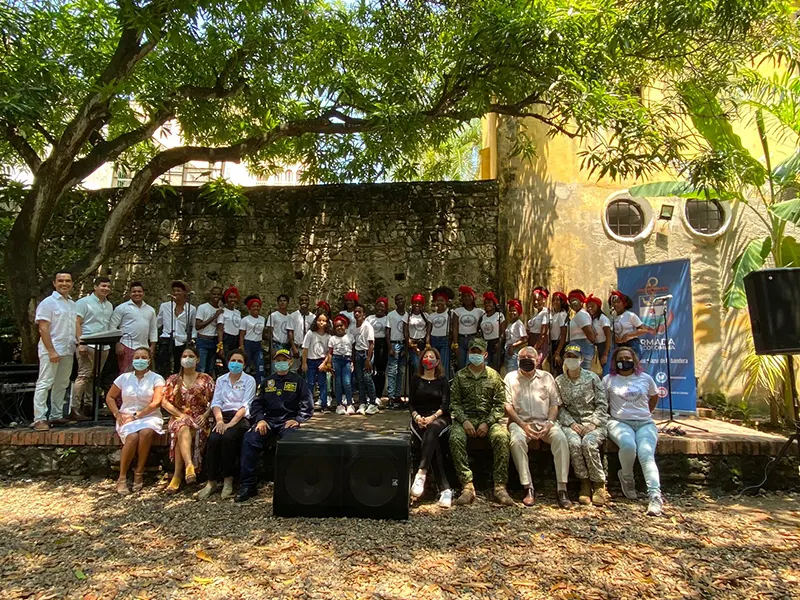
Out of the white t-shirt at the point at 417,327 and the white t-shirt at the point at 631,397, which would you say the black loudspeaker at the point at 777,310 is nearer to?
the white t-shirt at the point at 631,397

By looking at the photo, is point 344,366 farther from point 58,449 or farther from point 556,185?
point 556,185

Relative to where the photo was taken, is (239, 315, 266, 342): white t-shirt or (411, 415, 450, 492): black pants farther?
(239, 315, 266, 342): white t-shirt

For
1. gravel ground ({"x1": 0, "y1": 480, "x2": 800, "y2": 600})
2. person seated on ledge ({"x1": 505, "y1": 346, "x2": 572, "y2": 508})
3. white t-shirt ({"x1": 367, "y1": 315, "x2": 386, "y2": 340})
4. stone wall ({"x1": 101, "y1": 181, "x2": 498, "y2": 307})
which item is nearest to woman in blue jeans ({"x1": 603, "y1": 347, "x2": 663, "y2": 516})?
gravel ground ({"x1": 0, "y1": 480, "x2": 800, "y2": 600})

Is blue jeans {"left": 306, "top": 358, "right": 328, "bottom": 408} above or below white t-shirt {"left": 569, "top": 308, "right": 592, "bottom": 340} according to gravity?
below

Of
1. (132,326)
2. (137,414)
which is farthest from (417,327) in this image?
(137,414)

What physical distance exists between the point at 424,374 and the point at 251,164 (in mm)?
5889

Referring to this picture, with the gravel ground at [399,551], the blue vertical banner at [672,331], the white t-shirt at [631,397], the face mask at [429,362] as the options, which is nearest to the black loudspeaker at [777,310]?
the white t-shirt at [631,397]

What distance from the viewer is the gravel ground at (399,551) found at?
326 cm

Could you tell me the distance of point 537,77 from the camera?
20.4 feet

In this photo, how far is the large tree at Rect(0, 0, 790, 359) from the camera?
5941 mm

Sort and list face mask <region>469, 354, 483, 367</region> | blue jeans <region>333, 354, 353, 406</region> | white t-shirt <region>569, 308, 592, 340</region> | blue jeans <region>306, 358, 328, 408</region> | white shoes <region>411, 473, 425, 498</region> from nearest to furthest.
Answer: white shoes <region>411, 473, 425, 498</region> → face mask <region>469, 354, 483, 367</region> → white t-shirt <region>569, 308, 592, 340</region> → blue jeans <region>333, 354, 353, 406</region> → blue jeans <region>306, 358, 328, 408</region>

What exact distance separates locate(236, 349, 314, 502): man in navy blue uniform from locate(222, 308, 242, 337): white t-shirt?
93.8 inches

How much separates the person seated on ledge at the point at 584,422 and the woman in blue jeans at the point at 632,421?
121mm

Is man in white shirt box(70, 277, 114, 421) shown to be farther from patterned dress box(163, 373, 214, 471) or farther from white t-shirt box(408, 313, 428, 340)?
white t-shirt box(408, 313, 428, 340)
